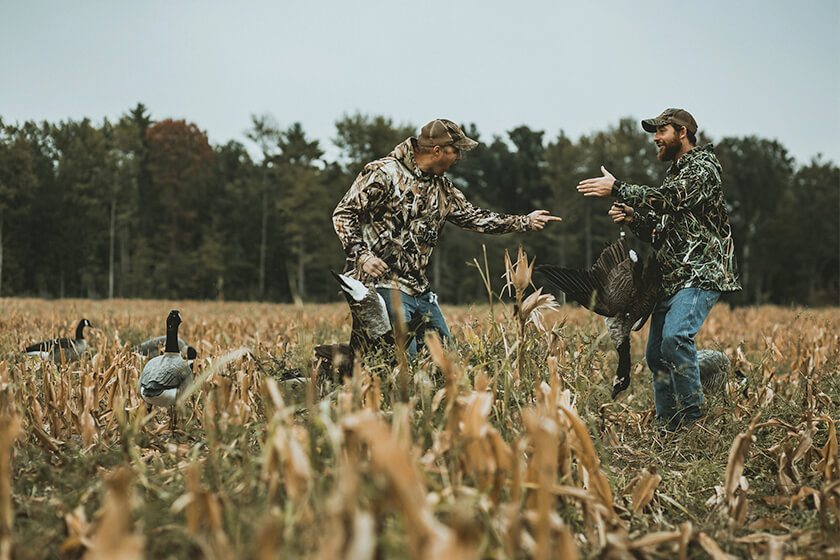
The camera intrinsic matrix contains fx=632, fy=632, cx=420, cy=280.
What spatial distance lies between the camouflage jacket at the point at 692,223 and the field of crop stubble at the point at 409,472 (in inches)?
33.2

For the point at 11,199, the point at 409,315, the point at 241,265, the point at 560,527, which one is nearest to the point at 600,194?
the point at 409,315

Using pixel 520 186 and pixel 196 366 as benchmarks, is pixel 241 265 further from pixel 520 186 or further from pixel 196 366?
pixel 196 366

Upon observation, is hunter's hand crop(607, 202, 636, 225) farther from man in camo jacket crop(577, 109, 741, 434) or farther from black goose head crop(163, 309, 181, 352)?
black goose head crop(163, 309, 181, 352)

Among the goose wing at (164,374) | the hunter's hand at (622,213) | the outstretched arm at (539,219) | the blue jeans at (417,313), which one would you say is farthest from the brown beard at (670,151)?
the goose wing at (164,374)

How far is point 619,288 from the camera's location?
4.10 meters

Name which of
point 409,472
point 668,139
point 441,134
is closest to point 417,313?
point 441,134

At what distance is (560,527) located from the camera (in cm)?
153

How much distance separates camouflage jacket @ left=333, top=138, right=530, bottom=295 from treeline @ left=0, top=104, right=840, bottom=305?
109 feet

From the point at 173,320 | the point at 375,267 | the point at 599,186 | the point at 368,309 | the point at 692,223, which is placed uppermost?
the point at 599,186

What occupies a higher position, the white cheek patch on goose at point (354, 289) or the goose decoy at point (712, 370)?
the white cheek patch on goose at point (354, 289)

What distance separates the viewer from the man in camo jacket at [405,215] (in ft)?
13.0

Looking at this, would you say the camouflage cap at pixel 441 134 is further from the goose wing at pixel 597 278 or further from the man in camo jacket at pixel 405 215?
the goose wing at pixel 597 278

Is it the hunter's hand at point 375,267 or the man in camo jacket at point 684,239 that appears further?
the man in camo jacket at point 684,239

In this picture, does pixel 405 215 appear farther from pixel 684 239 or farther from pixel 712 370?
pixel 712 370
